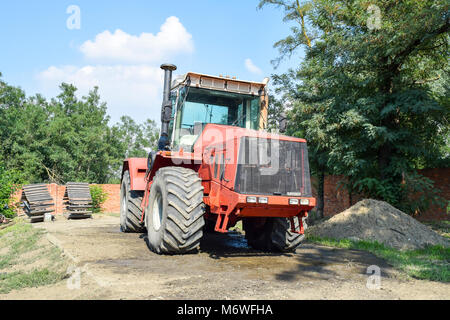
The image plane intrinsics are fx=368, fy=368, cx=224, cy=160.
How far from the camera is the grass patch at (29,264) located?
464cm

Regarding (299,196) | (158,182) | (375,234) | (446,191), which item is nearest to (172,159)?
(158,182)

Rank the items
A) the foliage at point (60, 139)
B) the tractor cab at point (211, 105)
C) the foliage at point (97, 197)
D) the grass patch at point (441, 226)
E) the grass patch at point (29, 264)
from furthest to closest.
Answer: the foliage at point (60, 139) → the foliage at point (97, 197) → the grass patch at point (441, 226) → the tractor cab at point (211, 105) → the grass patch at point (29, 264)

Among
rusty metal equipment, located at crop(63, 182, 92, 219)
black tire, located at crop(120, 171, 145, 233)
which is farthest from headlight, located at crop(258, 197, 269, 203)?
rusty metal equipment, located at crop(63, 182, 92, 219)

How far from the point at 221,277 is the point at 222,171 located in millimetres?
1820

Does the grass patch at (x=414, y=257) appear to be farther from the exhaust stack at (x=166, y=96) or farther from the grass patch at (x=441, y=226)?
the exhaust stack at (x=166, y=96)

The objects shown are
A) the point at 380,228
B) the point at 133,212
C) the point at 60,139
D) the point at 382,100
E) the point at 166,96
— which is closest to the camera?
the point at 166,96

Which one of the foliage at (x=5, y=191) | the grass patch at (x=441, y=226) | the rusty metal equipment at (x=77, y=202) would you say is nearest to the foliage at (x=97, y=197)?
the rusty metal equipment at (x=77, y=202)

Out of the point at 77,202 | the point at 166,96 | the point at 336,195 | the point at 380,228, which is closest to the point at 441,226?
the point at 380,228

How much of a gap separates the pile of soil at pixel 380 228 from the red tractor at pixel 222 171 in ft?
10.9

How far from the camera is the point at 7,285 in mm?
4539

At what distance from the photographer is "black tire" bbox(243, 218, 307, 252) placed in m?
6.57

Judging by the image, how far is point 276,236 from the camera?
6.64 meters

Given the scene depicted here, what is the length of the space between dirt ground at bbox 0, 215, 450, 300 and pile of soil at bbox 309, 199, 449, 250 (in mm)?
2419

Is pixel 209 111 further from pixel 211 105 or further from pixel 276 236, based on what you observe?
pixel 276 236
